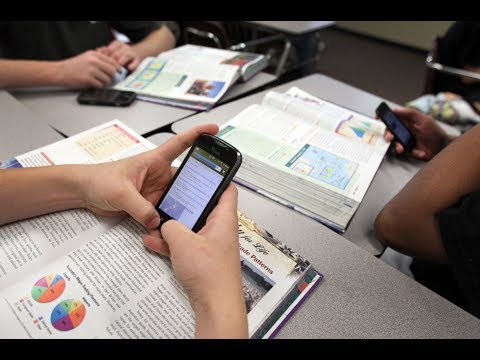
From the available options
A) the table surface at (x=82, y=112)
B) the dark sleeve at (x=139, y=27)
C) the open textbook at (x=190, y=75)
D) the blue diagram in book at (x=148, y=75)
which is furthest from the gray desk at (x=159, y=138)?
the dark sleeve at (x=139, y=27)

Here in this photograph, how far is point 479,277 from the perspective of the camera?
20.6 inches

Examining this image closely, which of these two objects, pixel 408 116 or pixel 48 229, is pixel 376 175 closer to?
pixel 408 116

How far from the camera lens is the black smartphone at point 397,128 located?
2.91ft

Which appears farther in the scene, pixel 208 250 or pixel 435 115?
pixel 435 115

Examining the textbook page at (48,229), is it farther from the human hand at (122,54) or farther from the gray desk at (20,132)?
the human hand at (122,54)

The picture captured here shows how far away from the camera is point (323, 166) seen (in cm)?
79

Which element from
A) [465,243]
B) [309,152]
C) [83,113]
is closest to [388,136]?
[309,152]

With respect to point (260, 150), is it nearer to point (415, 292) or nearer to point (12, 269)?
point (415, 292)

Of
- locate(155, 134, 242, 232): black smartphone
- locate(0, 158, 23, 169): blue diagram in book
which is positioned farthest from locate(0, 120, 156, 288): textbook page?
locate(155, 134, 242, 232): black smartphone

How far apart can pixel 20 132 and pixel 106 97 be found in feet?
0.89
